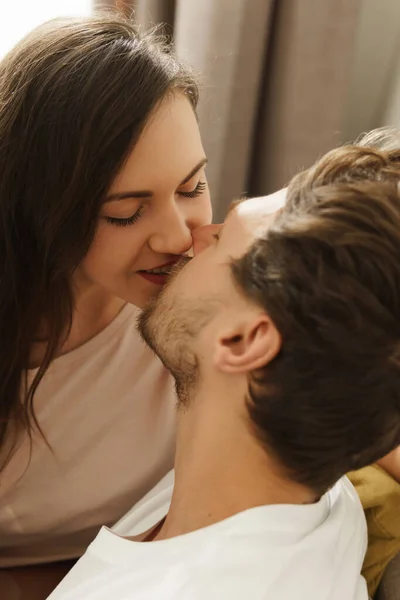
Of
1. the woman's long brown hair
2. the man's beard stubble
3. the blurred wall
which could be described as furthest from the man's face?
the blurred wall

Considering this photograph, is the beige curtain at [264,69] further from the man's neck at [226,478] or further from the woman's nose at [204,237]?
the man's neck at [226,478]

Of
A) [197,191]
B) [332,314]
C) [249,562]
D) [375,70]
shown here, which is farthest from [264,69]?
[249,562]

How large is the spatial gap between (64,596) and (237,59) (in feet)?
3.35

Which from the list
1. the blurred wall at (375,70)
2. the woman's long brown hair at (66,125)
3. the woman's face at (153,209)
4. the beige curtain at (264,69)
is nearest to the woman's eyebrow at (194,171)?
the woman's face at (153,209)

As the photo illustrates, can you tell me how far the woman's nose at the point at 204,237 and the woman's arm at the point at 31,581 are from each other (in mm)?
671

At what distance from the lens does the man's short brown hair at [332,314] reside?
72 cm

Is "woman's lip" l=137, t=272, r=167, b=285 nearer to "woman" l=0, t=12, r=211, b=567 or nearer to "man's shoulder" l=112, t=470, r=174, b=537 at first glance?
"woman" l=0, t=12, r=211, b=567

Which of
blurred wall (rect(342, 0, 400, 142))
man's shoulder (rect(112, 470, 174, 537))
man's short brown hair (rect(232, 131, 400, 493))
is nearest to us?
man's short brown hair (rect(232, 131, 400, 493))

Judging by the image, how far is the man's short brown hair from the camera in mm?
720

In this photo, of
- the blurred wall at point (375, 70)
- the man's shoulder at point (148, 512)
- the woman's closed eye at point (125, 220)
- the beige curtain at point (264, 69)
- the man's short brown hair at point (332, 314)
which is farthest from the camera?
the blurred wall at point (375, 70)

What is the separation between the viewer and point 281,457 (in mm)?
822

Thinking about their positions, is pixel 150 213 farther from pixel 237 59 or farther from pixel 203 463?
pixel 237 59

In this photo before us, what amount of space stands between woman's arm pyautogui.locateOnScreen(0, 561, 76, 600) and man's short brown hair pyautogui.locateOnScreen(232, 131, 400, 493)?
599mm

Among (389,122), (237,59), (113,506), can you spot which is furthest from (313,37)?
(113,506)
